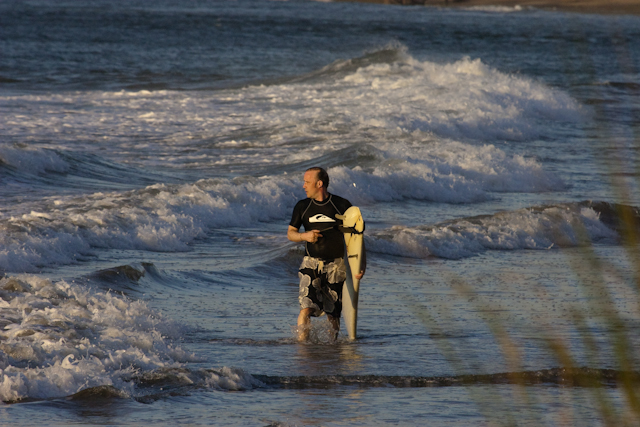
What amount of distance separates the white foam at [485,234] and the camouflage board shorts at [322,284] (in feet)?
12.5

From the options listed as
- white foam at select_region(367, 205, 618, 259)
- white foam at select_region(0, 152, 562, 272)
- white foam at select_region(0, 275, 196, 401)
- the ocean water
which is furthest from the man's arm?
white foam at select_region(367, 205, 618, 259)

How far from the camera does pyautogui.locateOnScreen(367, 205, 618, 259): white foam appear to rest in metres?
11.0

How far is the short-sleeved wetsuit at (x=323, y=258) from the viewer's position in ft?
22.7

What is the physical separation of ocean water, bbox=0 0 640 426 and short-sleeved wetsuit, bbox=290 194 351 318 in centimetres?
32

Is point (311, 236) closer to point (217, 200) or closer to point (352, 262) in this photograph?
point (352, 262)

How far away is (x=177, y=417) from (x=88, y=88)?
2827 cm

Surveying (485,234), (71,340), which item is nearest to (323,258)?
(71,340)

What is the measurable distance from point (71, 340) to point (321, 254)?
206 centimetres

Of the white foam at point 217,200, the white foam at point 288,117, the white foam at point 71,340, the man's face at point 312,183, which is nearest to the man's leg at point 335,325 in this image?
the man's face at point 312,183

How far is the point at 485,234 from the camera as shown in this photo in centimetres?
1188

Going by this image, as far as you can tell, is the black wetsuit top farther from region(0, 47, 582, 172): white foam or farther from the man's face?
region(0, 47, 582, 172): white foam

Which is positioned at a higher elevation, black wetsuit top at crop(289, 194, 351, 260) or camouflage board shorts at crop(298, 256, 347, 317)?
black wetsuit top at crop(289, 194, 351, 260)

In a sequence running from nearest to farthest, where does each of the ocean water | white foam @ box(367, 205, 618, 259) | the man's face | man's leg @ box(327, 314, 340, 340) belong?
the ocean water → the man's face → man's leg @ box(327, 314, 340, 340) → white foam @ box(367, 205, 618, 259)

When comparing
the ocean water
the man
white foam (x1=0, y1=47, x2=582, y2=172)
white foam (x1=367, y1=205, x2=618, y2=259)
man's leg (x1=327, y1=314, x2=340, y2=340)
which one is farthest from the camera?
white foam (x1=0, y1=47, x2=582, y2=172)
